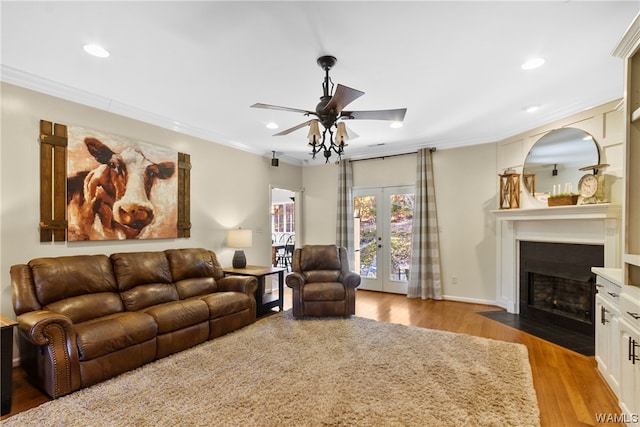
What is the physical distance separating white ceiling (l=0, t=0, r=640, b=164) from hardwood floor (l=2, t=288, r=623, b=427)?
8.79 ft

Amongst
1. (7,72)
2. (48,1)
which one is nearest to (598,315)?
(48,1)

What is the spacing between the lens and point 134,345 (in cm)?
276

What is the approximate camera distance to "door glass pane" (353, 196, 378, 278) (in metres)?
6.21

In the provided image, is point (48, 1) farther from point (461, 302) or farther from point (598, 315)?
point (461, 302)

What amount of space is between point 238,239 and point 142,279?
1.49 m

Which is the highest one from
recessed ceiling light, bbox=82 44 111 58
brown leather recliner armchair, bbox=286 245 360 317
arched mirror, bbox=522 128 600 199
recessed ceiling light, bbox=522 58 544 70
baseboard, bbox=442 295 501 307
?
recessed ceiling light, bbox=82 44 111 58

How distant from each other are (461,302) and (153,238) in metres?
4.78

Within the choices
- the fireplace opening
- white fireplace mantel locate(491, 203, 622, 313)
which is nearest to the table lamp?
white fireplace mantel locate(491, 203, 622, 313)

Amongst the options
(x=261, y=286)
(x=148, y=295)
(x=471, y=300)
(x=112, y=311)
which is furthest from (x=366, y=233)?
(x=112, y=311)

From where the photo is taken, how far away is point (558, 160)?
13.2 ft

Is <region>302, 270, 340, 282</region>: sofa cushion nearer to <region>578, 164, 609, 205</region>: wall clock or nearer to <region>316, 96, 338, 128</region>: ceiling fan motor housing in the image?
<region>316, 96, 338, 128</region>: ceiling fan motor housing

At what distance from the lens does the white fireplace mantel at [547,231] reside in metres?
3.31

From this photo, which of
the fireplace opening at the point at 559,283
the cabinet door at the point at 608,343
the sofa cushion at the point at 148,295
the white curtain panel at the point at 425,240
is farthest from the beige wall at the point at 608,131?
the sofa cushion at the point at 148,295

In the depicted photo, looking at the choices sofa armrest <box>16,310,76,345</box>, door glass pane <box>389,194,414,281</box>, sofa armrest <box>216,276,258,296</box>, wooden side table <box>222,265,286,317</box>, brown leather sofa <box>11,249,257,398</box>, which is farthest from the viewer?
door glass pane <box>389,194,414,281</box>
